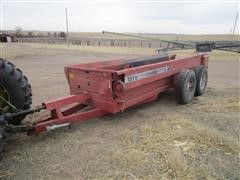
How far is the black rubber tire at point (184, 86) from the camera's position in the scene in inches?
222

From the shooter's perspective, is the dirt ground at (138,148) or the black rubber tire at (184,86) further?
the black rubber tire at (184,86)

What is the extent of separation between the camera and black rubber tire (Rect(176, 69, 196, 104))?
18.5 feet

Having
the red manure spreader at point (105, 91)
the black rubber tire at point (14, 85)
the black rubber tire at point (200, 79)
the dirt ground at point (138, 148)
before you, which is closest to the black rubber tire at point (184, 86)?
the red manure spreader at point (105, 91)

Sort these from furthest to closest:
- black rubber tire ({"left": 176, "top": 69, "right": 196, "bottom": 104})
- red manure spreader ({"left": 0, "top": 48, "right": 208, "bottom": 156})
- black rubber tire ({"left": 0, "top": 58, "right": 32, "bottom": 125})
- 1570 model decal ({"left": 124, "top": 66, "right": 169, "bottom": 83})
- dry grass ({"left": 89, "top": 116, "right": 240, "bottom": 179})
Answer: black rubber tire ({"left": 176, "top": 69, "right": 196, "bottom": 104}) → 1570 model decal ({"left": 124, "top": 66, "right": 169, "bottom": 83}) → black rubber tire ({"left": 0, "top": 58, "right": 32, "bottom": 125}) → red manure spreader ({"left": 0, "top": 48, "right": 208, "bottom": 156}) → dry grass ({"left": 89, "top": 116, "right": 240, "bottom": 179})

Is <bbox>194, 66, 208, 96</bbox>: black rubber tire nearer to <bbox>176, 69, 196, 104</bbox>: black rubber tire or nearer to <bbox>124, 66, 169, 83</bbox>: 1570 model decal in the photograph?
<bbox>176, 69, 196, 104</bbox>: black rubber tire

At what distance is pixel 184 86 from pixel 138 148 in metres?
2.30

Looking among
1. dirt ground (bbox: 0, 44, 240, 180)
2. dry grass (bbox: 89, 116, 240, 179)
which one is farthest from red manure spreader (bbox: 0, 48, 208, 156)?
dry grass (bbox: 89, 116, 240, 179)

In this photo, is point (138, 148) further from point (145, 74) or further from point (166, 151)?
point (145, 74)

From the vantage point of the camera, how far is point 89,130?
450 centimetres

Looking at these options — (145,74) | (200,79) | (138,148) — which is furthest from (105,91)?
(200,79)

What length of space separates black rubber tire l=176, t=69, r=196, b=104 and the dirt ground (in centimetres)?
25

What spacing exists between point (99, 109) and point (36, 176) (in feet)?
5.31

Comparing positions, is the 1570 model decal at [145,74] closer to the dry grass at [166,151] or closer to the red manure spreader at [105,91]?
the red manure spreader at [105,91]

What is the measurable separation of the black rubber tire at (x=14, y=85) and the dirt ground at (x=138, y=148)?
50cm
